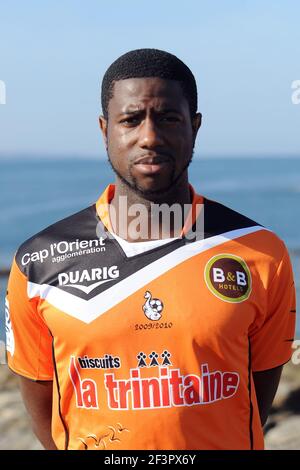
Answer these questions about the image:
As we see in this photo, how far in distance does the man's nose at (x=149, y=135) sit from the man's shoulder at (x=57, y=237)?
559 mm

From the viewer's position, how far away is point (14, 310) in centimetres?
367

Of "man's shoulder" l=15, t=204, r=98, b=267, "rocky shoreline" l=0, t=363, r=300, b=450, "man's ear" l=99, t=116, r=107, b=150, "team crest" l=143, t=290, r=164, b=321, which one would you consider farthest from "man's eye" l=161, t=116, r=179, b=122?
"rocky shoreline" l=0, t=363, r=300, b=450

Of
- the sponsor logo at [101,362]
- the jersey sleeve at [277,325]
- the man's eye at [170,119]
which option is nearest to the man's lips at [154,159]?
the man's eye at [170,119]

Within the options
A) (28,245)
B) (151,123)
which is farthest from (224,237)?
(28,245)

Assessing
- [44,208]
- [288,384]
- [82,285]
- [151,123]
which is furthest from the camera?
[44,208]

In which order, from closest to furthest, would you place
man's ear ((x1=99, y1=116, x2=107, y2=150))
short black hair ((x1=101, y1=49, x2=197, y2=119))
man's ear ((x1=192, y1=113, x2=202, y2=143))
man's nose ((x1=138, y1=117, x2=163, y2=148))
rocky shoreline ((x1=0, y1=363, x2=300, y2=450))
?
1. man's nose ((x1=138, y1=117, x2=163, y2=148))
2. short black hair ((x1=101, y1=49, x2=197, y2=119))
3. man's ear ((x1=192, y1=113, x2=202, y2=143))
4. man's ear ((x1=99, y1=116, x2=107, y2=150))
5. rocky shoreline ((x1=0, y1=363, x2=300, y2=450))

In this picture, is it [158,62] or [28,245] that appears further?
[28,245]

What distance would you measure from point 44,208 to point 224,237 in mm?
41970

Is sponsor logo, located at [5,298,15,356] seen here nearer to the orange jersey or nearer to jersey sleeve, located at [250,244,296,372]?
the orange jersey

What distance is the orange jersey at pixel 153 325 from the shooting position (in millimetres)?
3297

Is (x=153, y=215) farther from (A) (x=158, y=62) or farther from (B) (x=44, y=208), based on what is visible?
(B) (x=44, y=208)

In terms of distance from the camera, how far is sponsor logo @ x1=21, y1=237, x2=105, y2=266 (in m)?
3.57

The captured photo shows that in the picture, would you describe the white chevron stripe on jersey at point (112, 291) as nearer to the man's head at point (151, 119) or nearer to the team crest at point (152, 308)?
the team crest at point (152, 308)

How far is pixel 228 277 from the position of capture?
3475mm
